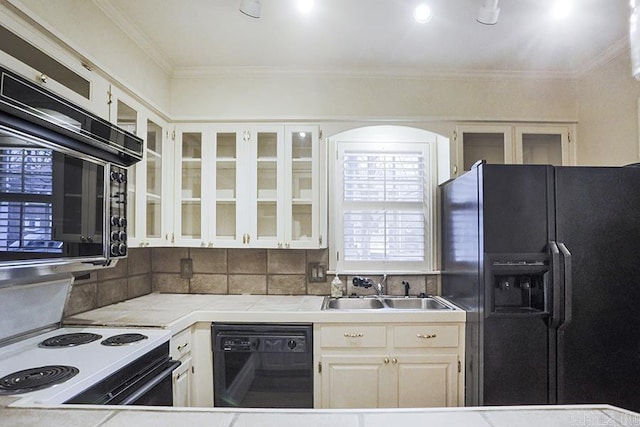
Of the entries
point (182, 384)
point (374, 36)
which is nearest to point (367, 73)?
point (374, 36)

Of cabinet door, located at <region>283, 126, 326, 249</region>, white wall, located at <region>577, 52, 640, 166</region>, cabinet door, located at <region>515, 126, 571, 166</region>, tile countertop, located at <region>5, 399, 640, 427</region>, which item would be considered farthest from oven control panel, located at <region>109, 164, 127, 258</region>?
white wall, located at <region>577, 52, 640, 166</region>

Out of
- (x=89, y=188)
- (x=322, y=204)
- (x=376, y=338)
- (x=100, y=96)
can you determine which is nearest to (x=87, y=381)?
(x=89, y=188)

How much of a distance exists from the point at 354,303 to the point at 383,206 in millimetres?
772

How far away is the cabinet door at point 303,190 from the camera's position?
2646 mm

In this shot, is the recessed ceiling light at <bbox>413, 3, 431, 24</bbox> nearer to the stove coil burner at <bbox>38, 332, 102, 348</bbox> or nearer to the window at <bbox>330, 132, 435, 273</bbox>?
the window at <bbox>330, 132, 435, 273</bbox>

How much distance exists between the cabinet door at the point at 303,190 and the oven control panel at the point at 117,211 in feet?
3.57

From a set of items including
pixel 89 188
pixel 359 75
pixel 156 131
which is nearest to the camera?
pixel 89 188

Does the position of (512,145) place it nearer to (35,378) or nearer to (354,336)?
(354,336)

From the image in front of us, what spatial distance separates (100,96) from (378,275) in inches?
83.6

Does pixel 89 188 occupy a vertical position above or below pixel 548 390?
above

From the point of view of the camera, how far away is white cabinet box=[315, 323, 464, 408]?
223cm

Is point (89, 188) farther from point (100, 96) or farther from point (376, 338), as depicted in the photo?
point (376, 338)

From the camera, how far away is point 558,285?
195 centimetres

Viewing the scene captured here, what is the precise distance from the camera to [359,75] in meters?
2.77
